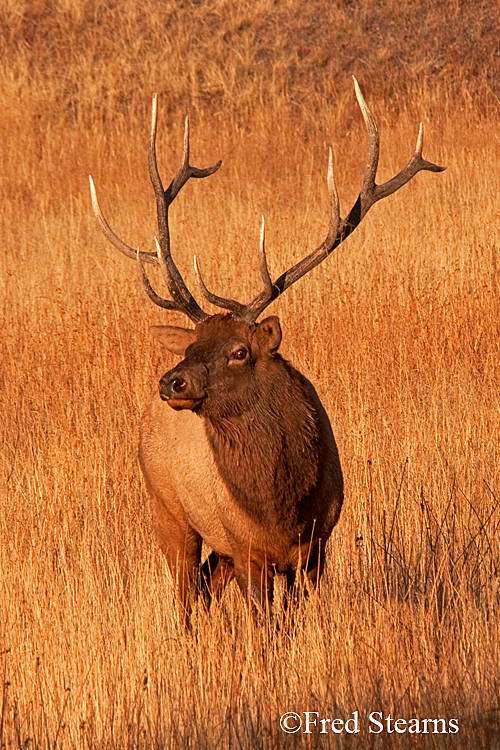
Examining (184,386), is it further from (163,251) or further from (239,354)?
(163,251)

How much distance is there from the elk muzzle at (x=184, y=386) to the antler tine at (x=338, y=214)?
0.49 meters

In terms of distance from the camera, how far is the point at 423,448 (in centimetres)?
672

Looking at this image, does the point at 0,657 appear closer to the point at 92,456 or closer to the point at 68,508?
the point at 68,508

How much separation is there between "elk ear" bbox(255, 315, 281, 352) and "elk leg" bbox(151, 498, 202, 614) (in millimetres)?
1055

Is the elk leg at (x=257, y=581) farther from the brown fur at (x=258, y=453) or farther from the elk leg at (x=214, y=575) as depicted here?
the elk leg at (x=214, y=575)

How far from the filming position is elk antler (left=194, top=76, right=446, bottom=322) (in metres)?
4.81

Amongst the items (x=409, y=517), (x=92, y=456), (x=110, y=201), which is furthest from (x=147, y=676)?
(x=110, y=201)

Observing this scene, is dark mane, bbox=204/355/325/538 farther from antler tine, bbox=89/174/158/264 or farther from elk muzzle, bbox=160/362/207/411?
antler tine, bbox=89/174/158/264

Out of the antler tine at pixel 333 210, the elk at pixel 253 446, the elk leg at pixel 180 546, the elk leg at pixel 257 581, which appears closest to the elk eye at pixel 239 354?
the elk at pixel 253 446

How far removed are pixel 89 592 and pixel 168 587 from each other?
0.50 m

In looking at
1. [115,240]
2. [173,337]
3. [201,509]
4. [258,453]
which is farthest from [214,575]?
[115,240]

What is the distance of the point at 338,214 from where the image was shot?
502 cm

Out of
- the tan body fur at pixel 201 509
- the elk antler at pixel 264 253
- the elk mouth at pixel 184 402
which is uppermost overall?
the elk antler at pixel 264 253

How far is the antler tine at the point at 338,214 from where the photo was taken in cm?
482
